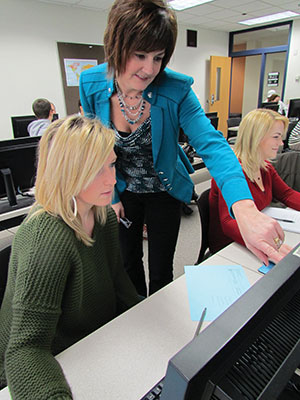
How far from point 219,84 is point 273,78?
1.94 metres

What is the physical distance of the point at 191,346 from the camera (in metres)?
0.29

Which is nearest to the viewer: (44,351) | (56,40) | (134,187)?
(44,351)

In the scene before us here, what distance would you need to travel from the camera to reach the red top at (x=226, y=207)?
4.61 ft

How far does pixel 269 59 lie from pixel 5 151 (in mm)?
9343

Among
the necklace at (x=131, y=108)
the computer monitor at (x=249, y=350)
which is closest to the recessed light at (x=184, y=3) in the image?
the necklace at (x=131, y=108)

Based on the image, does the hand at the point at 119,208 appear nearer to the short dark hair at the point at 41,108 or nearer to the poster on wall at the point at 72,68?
the short dark hair at the point at 41,108

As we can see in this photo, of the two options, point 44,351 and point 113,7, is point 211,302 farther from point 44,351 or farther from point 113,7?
point 113,7

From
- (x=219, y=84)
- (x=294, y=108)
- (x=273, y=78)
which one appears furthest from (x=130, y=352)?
(x=273, y=78)

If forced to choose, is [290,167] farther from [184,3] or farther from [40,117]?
[184,3]

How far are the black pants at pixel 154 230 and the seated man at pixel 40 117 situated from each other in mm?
1761

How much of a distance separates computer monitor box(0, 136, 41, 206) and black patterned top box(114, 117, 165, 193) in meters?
0.73

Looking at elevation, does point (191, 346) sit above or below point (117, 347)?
above

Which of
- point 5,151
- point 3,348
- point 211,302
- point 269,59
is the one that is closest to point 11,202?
point 5,151

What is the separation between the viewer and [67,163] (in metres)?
0.82
